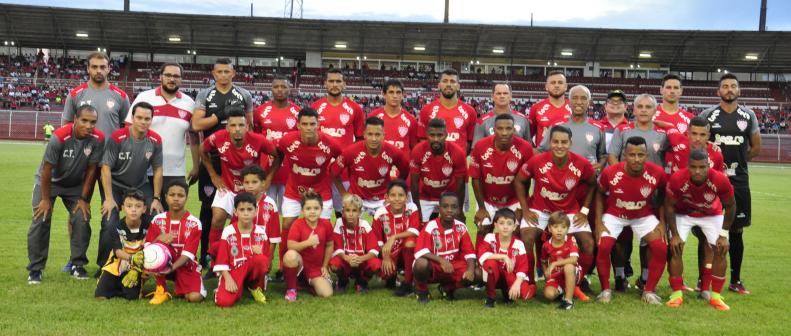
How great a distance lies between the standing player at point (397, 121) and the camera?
7.46 metres

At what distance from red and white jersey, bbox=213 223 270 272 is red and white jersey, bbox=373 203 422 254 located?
1.17 metres

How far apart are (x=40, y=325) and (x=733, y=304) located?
5.82 m

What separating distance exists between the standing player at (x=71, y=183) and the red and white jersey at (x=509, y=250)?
12.5 feet

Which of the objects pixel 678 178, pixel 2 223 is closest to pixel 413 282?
pixel 678 178

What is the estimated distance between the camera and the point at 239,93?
24.5ft

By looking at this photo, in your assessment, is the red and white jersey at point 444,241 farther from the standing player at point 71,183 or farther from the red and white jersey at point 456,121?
the standing player at point 71,183

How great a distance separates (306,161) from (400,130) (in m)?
1.25

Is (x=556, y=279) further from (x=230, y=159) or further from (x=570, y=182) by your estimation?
(x=230, y=159)

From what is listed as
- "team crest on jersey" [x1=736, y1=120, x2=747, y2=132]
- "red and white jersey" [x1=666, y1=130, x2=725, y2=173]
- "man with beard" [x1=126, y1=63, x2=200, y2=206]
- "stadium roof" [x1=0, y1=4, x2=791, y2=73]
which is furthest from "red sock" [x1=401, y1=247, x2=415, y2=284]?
"stadium roof" [x1=0, y1=4, x2=791, y2=73]

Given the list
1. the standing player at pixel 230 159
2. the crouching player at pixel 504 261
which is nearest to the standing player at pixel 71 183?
the standing player at pixel 230 159

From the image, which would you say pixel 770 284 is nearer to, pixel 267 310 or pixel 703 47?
pixel 267 310

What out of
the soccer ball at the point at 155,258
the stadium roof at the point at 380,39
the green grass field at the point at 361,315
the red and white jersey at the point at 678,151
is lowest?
the green grass field at the point at 361,315

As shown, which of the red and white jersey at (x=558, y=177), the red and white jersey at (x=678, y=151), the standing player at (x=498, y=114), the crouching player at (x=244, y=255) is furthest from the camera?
the standing player at (x=498, y=114)

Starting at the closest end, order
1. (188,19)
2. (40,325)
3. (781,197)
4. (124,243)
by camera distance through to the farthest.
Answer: (40,325), (124,243), (781,197), (188,19)
